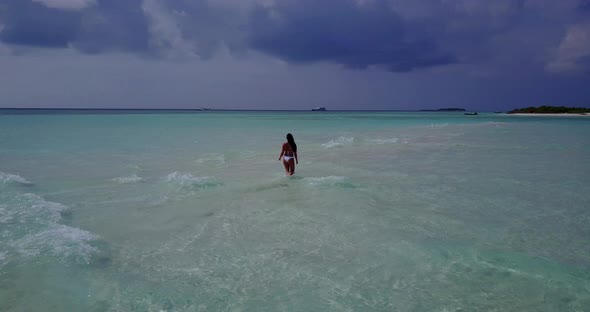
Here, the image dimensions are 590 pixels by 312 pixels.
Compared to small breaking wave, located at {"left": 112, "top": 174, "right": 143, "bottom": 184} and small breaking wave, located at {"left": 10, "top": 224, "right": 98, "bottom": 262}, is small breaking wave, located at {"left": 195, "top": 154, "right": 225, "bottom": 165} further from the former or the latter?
small breaking wave, located at {"left": 10, "top": 224, "right": 98, "bottom": 262}

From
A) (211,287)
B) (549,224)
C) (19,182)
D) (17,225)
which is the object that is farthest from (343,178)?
(19,182)

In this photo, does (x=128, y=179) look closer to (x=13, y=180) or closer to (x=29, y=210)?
(x=13, y=180)

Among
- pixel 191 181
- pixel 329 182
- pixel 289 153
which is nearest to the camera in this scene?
pixel 191 181

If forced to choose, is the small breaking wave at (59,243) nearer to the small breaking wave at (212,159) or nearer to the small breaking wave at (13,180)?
the small breaking wave at (13,180)

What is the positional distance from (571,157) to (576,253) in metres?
14.3

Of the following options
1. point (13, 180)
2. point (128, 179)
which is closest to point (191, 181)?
point (128, 179)

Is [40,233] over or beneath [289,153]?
beneath

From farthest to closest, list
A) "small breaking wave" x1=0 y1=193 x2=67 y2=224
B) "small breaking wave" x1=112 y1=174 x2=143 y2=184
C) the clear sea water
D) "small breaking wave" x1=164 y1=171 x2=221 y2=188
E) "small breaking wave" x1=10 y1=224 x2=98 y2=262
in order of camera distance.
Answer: "small breaking wave" x1=112 y1=174 x2=143 y2=184 → "small breaking wave" x1=164 y1=171 x2=221 y2=188 → "small breaking wave" x1=0 y1=193 x2=67 y2=224 → "small breaking wave" x1=10 y1=224 x2=98 y2=262 → the clear sea water

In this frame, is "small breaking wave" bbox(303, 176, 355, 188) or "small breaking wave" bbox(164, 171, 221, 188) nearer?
"small breaking wave" bbox(164, 171, 221, 188)

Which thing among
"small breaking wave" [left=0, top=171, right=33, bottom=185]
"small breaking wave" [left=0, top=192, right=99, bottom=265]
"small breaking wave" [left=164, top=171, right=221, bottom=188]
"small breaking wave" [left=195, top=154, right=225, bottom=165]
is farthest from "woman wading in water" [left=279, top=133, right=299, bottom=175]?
"small breaking wave" [left=0, top=171, right=33, bottom=185]

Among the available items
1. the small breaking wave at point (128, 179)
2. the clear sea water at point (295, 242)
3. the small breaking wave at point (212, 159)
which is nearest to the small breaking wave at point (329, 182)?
the clear sea water at point (295, 242)

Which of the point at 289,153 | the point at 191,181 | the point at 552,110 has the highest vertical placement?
the point at 552,110

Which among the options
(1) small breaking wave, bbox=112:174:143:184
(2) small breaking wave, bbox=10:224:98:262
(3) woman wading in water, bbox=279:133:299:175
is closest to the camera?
(2) small breaking wave, bbox=10:224:98:262

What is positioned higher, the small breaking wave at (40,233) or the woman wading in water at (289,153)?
the woman wading in water at (289,153)
